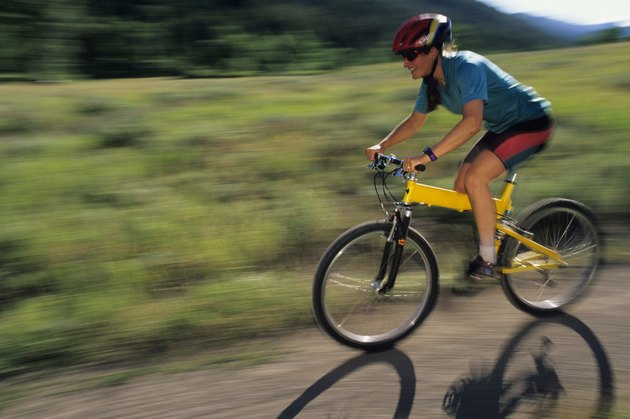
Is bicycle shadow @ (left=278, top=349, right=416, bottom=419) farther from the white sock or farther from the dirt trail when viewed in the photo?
the white sock

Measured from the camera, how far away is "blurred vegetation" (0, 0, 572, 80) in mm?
20750

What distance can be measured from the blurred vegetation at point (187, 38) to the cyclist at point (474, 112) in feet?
51.5

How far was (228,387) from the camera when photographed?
394cm

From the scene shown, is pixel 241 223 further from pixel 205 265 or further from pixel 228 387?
pixel 228 387

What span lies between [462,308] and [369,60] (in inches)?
1053

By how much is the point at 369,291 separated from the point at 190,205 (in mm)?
2590

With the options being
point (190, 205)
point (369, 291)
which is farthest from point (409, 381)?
point (190, 205)

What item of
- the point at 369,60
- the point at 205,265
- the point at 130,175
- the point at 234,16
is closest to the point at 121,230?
the point at 205,265

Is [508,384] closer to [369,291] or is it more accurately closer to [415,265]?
[415,265]

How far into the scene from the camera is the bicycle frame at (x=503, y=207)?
168 inches

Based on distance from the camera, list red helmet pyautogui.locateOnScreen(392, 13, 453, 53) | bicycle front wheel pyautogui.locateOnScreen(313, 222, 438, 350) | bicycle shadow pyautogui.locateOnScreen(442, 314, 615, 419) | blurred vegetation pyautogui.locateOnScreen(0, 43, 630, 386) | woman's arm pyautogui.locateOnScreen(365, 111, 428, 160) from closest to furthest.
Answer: bicycle shadow pyautogui.locateOnScreen(442, 314, 615, 419) → red helmet pyautogui.locateOnScreen(392, 13, 453, 53) → bicycle front wheel pyautogui.locateOnScreen(313, 222, 438, 350) → woman's arm pyautogui.locateOnScreen(365, 111, 428, 160) → blurred vegetation pyautogui.locateOnScreen(0, 43, 630, 386)

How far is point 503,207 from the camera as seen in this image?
4.61m

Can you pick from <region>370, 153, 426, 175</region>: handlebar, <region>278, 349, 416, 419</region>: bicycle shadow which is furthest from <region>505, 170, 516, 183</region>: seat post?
<region>278, 349, 416, 419</region>: bicycle shadow

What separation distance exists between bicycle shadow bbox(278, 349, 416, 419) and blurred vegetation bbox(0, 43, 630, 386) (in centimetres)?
63
